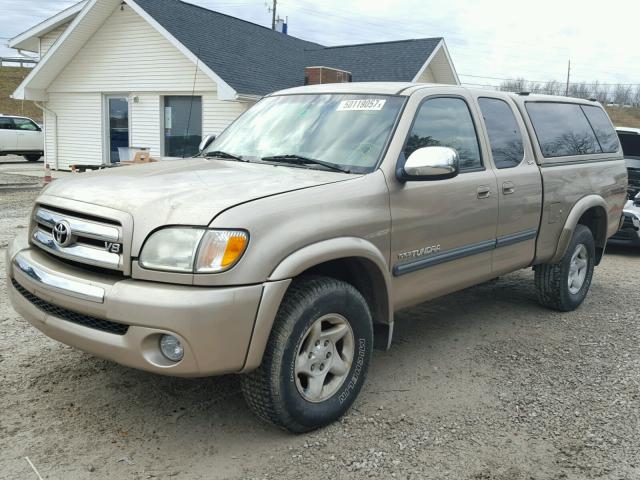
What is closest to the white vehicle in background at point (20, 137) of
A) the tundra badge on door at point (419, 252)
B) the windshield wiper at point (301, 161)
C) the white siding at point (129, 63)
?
the white siding at point (129, 63)

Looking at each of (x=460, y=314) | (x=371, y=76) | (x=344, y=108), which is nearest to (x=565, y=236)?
(x=460, y=314)

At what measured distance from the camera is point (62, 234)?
3.25 metres

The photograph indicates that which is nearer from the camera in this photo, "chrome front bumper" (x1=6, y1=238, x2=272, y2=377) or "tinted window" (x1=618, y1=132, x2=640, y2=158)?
"chrome front bumper" (x1=6, y1=238, x2=272, y2=377)

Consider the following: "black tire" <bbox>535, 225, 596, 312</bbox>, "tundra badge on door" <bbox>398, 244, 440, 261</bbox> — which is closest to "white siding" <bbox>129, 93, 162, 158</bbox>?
"black tire" <bbox>535, 225, 596, 312</bbox>

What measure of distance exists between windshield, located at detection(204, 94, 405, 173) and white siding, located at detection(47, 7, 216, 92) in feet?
39.2

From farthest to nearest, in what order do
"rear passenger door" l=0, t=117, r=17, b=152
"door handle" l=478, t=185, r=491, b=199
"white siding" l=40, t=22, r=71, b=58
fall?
"rear passenger door" l=0, t=117, r=17, b=152 → "white siding" l=40, t=22, r=71, b=58 → "door handle" l=478, t=185, r=491, b=199

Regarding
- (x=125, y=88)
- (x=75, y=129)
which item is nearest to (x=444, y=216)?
(x=125, y=88)

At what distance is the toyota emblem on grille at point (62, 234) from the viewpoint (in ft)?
10.6

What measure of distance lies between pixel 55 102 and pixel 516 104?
1784cm

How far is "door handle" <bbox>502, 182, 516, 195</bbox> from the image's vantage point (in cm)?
469

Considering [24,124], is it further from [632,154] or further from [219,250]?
[219,250]

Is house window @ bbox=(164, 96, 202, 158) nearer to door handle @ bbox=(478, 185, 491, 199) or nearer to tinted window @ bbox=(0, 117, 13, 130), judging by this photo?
tinted window @ bbox=(0, 117, 13, 130)

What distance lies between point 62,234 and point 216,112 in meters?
13.8

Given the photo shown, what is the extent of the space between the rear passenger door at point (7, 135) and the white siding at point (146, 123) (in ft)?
28.6
